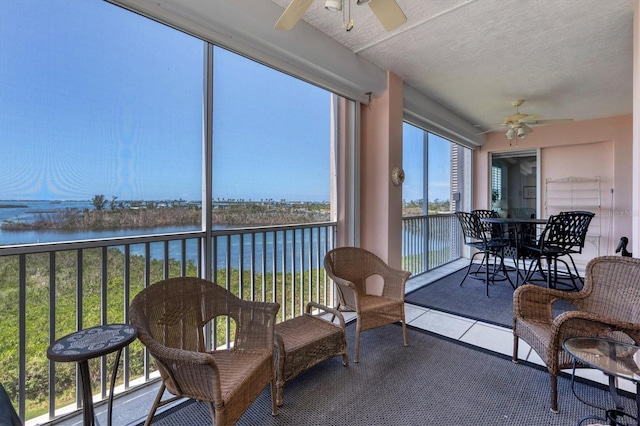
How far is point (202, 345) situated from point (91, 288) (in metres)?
0.78

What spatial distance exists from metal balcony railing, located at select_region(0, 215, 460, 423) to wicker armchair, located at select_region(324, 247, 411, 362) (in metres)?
0.64

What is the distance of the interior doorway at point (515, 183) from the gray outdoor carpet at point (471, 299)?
193 cm

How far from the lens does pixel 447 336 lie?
2.66 meters

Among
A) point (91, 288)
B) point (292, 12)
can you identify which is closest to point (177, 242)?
point (91, 288)

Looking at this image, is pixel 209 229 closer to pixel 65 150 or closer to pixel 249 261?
pixel 249 261

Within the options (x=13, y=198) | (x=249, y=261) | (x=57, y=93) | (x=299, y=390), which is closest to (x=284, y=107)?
(x=249, y=261)

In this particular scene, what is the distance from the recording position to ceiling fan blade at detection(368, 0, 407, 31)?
65.2 inches

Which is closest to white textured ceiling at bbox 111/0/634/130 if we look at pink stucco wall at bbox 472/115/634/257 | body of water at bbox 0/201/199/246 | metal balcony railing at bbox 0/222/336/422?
pink stucco wall at bbox 472/115/634/257

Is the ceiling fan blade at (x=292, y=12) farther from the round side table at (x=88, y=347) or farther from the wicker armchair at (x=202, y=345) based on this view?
the round side table at (x=88, y=347)

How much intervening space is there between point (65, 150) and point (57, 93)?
1.01ft

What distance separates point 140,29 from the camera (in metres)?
1.87

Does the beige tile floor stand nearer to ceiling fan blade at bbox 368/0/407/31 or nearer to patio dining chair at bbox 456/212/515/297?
patio dining chair at bbox 456/212/515/297

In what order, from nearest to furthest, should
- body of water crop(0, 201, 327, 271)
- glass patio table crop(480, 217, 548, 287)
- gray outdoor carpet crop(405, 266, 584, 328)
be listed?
body of water crop(0, 201, 327, 271)
gray outdoor carpet crop(405, 266, 584, 328)
glass patio table crop(480, 217, 548, 287)

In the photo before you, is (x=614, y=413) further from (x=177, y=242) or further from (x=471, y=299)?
(x=177, y=242)
